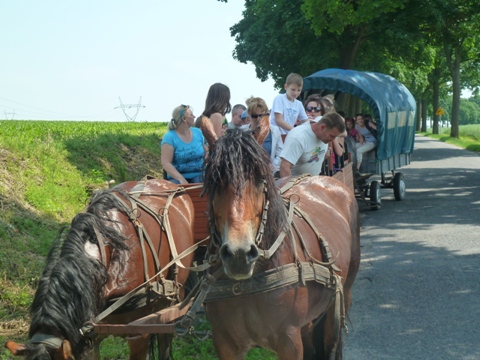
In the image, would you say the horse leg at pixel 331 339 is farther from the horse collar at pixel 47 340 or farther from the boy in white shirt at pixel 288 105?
the boy in white shirt at pixel 288 105

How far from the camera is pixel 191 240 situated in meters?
6.05

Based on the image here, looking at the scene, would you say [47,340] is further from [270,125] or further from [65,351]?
[270,125]

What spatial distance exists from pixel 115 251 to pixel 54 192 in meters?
7.07

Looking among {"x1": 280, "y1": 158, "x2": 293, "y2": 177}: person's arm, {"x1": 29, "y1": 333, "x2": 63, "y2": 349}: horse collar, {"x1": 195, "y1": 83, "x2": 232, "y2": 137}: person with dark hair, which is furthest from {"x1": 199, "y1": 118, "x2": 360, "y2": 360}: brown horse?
{"x1": 195, "y1": 83, "x2": 232, "y2": 137}: person with dark hair

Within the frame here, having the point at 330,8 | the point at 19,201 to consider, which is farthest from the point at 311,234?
the point at 330,8

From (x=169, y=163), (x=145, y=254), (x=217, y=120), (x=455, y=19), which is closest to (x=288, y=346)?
(x=145, y=254)

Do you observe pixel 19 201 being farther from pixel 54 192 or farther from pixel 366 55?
pixel 366 55

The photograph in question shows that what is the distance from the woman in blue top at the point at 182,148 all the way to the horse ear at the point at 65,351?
2.88 metres

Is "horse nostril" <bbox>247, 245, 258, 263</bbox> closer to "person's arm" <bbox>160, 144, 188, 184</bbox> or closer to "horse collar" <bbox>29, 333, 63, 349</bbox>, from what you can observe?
"horse collar" <bbox>29, 333, 63, 349</bbox>

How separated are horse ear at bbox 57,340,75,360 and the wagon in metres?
10.6

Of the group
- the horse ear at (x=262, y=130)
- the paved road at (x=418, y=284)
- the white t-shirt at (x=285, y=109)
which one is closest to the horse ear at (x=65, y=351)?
the horse ear at (x=262, y=130)

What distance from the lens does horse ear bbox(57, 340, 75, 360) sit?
3959 millimetres

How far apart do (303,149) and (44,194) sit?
5.71 meters

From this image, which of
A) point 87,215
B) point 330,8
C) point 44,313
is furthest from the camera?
point 330,8
